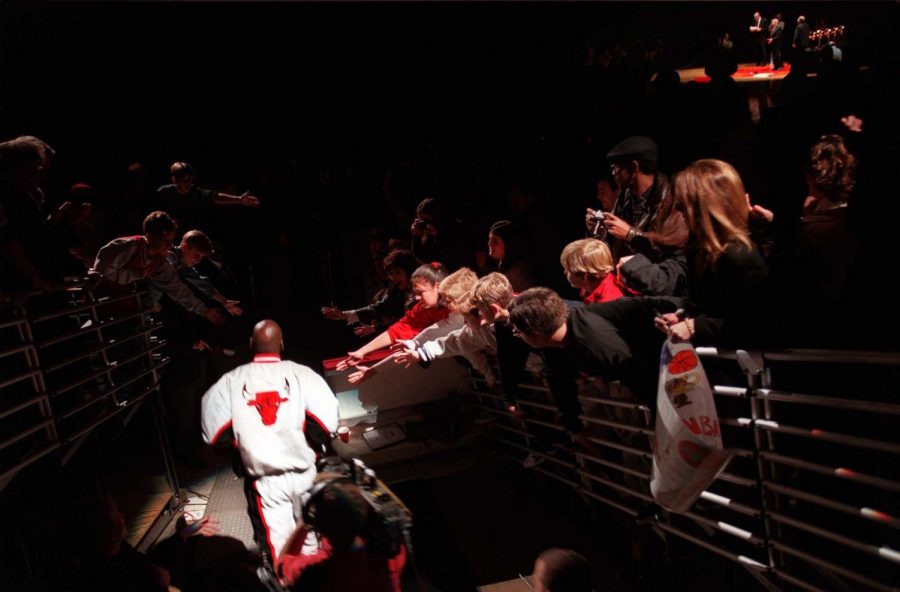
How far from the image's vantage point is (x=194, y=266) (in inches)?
234

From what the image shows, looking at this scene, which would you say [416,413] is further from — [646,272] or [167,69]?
[167,69]

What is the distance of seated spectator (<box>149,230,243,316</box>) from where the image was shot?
558 cm

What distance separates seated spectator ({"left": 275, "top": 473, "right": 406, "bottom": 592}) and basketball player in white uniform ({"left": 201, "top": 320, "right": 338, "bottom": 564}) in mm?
1022

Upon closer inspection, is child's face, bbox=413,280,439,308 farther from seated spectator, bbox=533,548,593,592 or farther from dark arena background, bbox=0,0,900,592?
seated spectator, bbox=533,548,593,592

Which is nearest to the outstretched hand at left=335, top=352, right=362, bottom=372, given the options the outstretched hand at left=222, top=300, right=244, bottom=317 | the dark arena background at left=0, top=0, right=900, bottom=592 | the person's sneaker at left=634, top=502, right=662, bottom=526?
the dark arena background at left=0, top=0, right=900, bottom=592

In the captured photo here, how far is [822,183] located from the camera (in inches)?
120

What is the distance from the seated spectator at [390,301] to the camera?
554cm

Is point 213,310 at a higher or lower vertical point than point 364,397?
higher

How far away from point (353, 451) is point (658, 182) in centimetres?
369

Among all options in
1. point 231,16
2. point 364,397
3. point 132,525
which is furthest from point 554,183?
point 132,525

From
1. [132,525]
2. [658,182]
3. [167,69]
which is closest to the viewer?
[658,182]

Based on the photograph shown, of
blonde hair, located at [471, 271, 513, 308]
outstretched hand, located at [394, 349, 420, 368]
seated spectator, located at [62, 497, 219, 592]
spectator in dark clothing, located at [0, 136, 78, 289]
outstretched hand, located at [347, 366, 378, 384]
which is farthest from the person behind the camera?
outstretched hand, located at [347, 366, 378, 384]

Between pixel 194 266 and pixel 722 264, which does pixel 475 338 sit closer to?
pixel 722 264

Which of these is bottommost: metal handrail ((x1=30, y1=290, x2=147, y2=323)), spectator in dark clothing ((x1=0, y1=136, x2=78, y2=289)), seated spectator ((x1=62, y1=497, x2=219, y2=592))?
seated spectator ((x1=62, y1=497, x2=219, y2=592))
